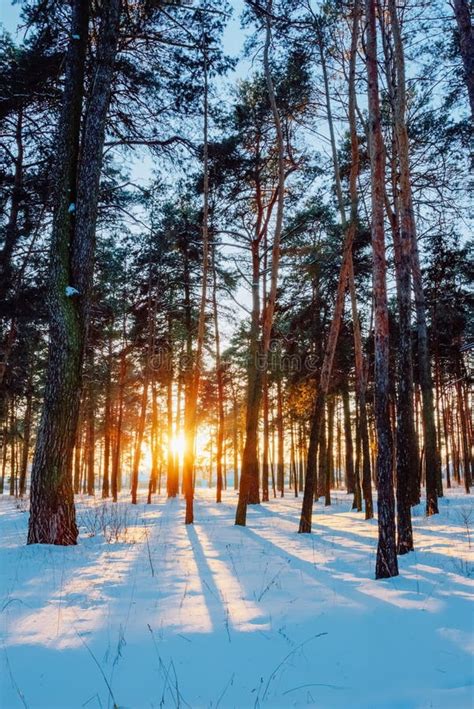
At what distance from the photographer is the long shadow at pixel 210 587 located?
3.34 m

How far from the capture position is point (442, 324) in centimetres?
1753

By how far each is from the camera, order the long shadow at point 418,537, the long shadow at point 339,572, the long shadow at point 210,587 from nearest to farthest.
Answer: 1. the long shadow at point 210,587
2. the long shadow at point 339,572
3. the long shadow at point 418,537

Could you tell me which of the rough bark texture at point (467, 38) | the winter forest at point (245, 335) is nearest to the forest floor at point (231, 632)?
the winter forest at point (245, 335)

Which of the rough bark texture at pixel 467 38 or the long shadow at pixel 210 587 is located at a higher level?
the rough bark texture at pixel 467 38

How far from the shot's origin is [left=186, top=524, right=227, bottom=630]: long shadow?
11.0ft

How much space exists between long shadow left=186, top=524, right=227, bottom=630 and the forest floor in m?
0.02

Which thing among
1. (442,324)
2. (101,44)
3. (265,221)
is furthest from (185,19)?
(442,324)

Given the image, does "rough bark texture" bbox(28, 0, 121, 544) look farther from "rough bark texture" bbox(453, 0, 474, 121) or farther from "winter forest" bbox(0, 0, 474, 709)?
"rough bark texture" bbox(453, 0, 474, 121)

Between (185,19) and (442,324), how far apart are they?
49.1ft

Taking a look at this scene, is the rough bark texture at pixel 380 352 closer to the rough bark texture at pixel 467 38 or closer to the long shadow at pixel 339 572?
the long shadow at pixel 339 572

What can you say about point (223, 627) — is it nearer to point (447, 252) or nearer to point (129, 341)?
point (447, 252)

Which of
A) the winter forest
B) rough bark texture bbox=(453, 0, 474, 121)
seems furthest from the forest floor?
rough bark texture bbox=(453, 0, 474, 121)

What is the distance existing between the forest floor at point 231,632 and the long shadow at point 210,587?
0.02 meters

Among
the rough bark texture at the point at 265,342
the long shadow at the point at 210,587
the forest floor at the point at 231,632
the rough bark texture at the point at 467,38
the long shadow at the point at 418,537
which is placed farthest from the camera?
the rough bark texture at the point at 265,342
